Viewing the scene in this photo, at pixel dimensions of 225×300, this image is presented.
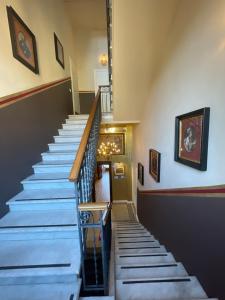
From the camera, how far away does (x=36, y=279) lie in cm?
162

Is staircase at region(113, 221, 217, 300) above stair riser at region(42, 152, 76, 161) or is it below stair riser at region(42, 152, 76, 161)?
below

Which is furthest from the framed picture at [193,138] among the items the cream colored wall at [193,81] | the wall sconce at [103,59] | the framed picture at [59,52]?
the wall sconce at [103,59]

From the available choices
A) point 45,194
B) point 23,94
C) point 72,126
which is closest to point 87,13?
point 72,126

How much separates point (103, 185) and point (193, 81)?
885 cm

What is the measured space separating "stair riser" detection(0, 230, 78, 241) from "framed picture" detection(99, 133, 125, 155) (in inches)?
235

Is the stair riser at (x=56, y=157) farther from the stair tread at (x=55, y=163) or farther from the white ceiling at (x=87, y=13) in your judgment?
the white ceiling at (x=87, y=13)

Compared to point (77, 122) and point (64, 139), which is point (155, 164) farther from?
point (77, 122)

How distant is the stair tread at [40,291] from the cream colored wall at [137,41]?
9.96 feet

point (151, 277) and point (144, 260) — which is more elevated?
point (151, 277)

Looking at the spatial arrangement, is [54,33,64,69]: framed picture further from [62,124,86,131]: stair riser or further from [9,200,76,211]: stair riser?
[9,200,76,211]: stair riser

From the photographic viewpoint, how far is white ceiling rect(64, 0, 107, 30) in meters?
5.64

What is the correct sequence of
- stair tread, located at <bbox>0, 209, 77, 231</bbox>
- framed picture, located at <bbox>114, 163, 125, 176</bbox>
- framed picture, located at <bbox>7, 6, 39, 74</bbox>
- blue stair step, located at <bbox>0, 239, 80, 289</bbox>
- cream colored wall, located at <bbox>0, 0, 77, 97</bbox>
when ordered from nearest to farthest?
blue stair step, located at <bbox>0, 239, 80, 289</bbox> < stair tread, located at <bbox>0, 209, 77, 231</bbox> < cream colored wall, located at <bbox>0, 0, 77, 97</bbox> < framed picture, located at <bbox>7, 6, 39, 74</bbox> < framed picture, located at <bbox>114, 163, 125, 176</bbox>

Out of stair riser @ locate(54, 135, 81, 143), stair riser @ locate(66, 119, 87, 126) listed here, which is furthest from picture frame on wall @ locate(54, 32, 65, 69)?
stair riser @ locate(54, 135, 81, 143)

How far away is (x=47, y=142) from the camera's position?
12.2 ft
